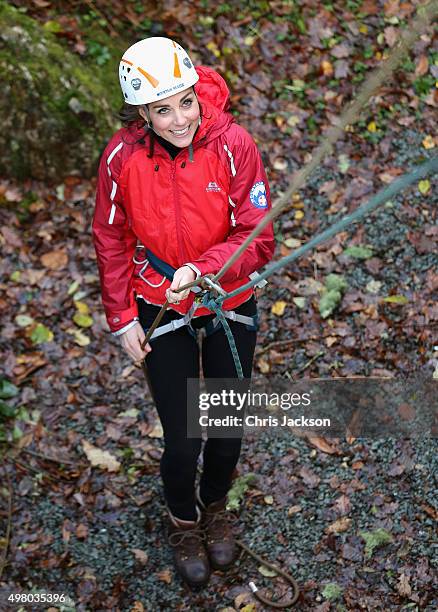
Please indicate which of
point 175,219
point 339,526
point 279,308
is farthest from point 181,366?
point 279,308

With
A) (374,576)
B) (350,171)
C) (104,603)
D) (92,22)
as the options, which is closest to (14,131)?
(92,22)

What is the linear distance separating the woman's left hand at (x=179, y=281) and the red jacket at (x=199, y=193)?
5cm

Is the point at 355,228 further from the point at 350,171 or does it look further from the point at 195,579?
the point at 195,579

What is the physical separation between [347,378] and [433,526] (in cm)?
121

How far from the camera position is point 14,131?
626 centimetres

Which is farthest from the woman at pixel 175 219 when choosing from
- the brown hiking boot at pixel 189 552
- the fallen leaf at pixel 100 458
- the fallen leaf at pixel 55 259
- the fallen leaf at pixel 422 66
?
the fallen leaf at pixel 422 66

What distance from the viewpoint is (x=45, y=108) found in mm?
6238

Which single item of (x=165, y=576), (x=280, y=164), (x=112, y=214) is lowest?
(x=165, y=576)

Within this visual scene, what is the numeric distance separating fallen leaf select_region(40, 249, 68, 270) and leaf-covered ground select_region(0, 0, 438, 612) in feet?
0.04

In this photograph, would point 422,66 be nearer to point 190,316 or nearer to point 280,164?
point 280,164

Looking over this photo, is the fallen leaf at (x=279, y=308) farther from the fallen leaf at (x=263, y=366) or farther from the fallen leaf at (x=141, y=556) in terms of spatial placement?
the fallen leaf at (x=141, y=556)

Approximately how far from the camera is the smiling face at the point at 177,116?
306cm

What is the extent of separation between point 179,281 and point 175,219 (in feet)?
1.06

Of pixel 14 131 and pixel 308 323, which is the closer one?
pixel 308 323
